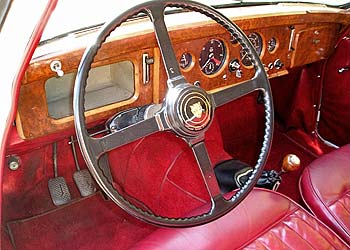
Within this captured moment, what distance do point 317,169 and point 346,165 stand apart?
0.11 m

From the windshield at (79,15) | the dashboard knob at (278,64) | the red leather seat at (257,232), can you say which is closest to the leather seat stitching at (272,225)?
the red leather seat at (257,232)

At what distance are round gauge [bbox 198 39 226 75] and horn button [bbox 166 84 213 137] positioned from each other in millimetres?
430

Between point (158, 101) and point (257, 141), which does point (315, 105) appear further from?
point (158, 101)

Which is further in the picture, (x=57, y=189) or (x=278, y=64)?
(x=57, y=189)

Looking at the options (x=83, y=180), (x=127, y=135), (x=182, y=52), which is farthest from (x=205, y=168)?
(x=83, y=180)

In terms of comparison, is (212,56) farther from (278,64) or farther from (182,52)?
(278,64)

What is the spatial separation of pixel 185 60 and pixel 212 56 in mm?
122

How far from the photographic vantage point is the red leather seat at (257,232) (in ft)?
4.21

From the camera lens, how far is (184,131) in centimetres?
116

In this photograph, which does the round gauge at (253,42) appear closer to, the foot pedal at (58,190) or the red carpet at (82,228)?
the red carpet at (82,228)

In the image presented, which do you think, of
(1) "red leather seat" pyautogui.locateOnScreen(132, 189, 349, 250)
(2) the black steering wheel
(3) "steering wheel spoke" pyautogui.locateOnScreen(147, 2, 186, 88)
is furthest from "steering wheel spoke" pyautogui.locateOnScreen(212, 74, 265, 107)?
(1) "red leather seat" pyautogui.locateOnScreen(132, 189, 349, 250)

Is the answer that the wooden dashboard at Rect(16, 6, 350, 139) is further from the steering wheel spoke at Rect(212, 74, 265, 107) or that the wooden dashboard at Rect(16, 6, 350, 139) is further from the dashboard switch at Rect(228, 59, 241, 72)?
the steering wheel spoke at Rect(212, 74, 265, 107)

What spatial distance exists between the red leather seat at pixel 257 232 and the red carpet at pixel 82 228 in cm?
64

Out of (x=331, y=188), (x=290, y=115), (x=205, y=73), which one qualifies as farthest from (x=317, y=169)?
(x=290, y=115)
